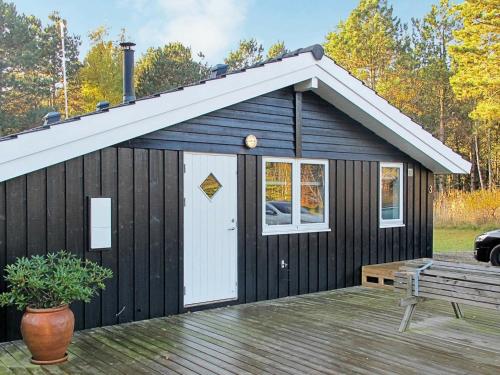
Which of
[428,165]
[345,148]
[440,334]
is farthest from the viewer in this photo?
[428,165]

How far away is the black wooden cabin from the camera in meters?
5.54

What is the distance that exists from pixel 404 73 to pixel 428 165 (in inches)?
692

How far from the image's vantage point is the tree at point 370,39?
25891 mm

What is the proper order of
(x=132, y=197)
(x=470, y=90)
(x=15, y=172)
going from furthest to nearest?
(x=470, y=90), (x=132, y=197), (x=15, y=172)

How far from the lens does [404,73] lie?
25797mm

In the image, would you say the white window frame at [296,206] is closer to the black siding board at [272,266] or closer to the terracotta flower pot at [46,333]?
the black siding board at [272,266]

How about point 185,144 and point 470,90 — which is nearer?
point 185,144

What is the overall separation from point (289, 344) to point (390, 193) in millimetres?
4597

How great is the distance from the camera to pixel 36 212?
5.45m

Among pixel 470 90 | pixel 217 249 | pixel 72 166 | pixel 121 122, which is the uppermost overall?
pixel 470 90

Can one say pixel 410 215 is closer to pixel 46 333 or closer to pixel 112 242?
pixel 112 242

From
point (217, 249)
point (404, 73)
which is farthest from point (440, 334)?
point (404, 73)

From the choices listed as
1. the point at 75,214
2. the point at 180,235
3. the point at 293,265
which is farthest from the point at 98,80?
the point at 75,214

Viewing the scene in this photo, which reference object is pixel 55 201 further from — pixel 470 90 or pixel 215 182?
pixel 470 90
